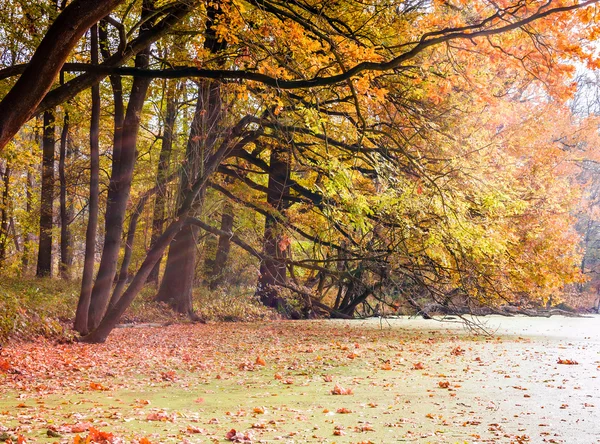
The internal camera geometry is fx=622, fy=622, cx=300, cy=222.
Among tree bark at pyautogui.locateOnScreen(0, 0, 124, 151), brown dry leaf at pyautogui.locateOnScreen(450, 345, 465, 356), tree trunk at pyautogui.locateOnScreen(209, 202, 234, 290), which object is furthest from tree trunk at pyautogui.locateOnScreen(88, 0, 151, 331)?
tree bark at pyautogui.locateOnScreen(0, 0, 124, 151)

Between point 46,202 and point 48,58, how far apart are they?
1529cm

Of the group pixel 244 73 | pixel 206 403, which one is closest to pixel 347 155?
pixel 244 73

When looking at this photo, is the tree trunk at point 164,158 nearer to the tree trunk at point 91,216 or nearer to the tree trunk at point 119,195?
the tree trunk at point 119,195

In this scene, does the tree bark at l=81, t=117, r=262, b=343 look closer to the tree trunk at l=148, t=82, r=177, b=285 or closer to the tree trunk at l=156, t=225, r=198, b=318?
A: the tree trunk at l=148, t=82, r=177, b=285

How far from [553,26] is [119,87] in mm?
8318

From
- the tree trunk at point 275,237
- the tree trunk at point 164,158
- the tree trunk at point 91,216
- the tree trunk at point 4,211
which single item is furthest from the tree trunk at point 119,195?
the tree trunk at point 4,211

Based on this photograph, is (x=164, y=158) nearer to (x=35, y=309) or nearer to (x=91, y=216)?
(x=91, y=216)

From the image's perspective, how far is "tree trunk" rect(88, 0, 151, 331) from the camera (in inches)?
485

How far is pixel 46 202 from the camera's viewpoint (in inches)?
759

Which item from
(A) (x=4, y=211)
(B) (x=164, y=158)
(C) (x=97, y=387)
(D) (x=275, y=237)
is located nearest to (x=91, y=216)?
(B) (x=164, y=158)

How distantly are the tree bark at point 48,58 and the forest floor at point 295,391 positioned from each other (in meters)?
2.47

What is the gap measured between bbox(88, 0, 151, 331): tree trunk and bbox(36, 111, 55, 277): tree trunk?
6975mm

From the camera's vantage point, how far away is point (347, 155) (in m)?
12.6

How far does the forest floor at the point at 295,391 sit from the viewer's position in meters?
4.88
